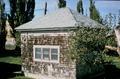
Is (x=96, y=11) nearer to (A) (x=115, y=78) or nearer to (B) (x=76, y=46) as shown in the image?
(A) (x=115, y=78)

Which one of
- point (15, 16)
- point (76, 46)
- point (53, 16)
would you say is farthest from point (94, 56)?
point (15, 16)

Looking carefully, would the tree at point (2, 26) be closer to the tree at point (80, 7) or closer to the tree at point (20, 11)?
the tree at point (20, 11)

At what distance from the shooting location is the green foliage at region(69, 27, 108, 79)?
18.0 m

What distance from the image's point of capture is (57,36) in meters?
21.1

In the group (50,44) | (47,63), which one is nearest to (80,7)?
(50,44)

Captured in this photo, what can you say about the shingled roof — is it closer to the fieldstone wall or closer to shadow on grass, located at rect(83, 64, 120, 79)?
the fieldstone wall

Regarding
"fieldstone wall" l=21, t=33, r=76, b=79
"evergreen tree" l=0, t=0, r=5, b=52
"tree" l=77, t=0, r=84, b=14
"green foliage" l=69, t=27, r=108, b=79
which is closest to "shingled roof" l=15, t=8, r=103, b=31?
"fieldstone wall" l=21, t=33, r=76, b=79

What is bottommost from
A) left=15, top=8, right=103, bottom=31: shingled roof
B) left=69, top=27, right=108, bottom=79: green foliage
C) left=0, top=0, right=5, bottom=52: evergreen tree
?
left=0, top=0, right=5, bottom=52: evergreen tree

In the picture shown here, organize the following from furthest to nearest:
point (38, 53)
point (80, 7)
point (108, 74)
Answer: point (80, 7)
point (108, 74)
point (38, 53)

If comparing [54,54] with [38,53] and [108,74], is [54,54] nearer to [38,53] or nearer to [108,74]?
[38,53]

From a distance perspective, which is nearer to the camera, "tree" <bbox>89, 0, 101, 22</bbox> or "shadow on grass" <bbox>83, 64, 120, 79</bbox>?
"shadow on grass" <bbox>83, 64, 120, 79</bbox>

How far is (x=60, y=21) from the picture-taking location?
2159 cm

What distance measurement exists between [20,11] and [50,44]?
2545 cm

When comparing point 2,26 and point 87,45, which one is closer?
point 87,45
